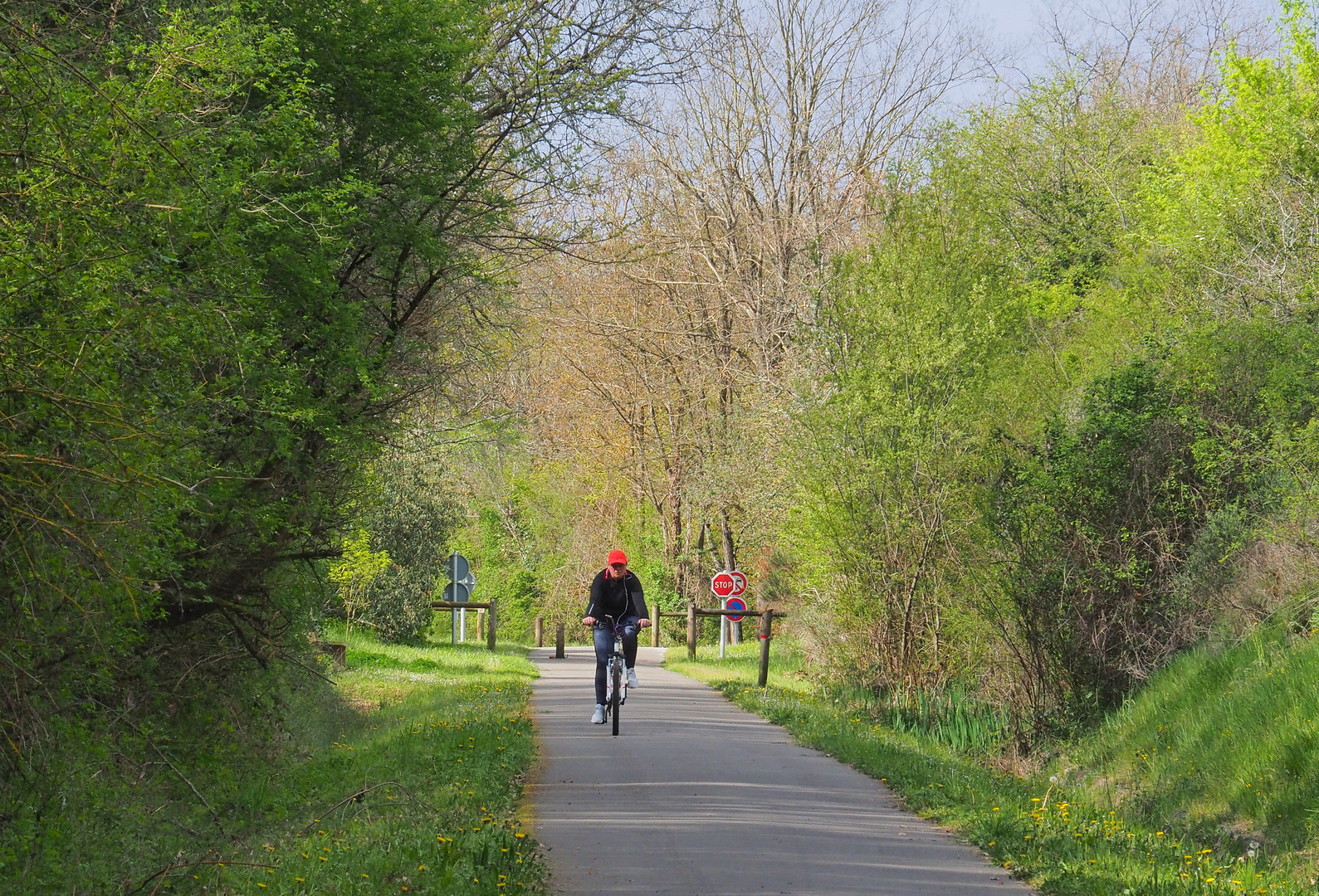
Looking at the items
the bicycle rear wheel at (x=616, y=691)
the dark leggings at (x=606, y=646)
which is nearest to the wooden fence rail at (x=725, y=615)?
the dark leggings at (x=606, y=646)

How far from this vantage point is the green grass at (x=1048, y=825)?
26.4 feet

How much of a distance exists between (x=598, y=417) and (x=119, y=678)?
132 feet

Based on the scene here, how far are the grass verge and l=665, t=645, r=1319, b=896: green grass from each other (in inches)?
126

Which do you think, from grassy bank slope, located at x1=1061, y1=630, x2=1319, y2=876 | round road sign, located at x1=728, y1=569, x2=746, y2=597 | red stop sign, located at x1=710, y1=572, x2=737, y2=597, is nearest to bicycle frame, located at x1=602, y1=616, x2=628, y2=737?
grassy bank slope, located at x1=1061, y1=630, x2=1319, y2=876

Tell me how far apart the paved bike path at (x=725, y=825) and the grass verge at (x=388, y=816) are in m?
0.39

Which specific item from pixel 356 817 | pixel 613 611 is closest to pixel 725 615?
pixel 613 611

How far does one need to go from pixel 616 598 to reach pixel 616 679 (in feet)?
→ 3.38

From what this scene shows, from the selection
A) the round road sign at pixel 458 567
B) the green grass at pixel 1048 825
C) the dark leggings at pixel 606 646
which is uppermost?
the round road sign at pixel 458 567

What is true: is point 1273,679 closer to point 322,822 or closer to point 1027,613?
point 1027,613

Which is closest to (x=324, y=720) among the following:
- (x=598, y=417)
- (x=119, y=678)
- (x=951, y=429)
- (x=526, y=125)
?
(x=119, y=678)

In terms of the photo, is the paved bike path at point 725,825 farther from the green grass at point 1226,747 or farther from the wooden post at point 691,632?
the wooden post at point 691,632

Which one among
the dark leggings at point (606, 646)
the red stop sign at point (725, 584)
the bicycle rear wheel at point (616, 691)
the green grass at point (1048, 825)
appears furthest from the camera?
the red stop sign at point (725, 584)

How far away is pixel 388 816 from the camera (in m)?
9.40

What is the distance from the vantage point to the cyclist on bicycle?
52.6 ft
